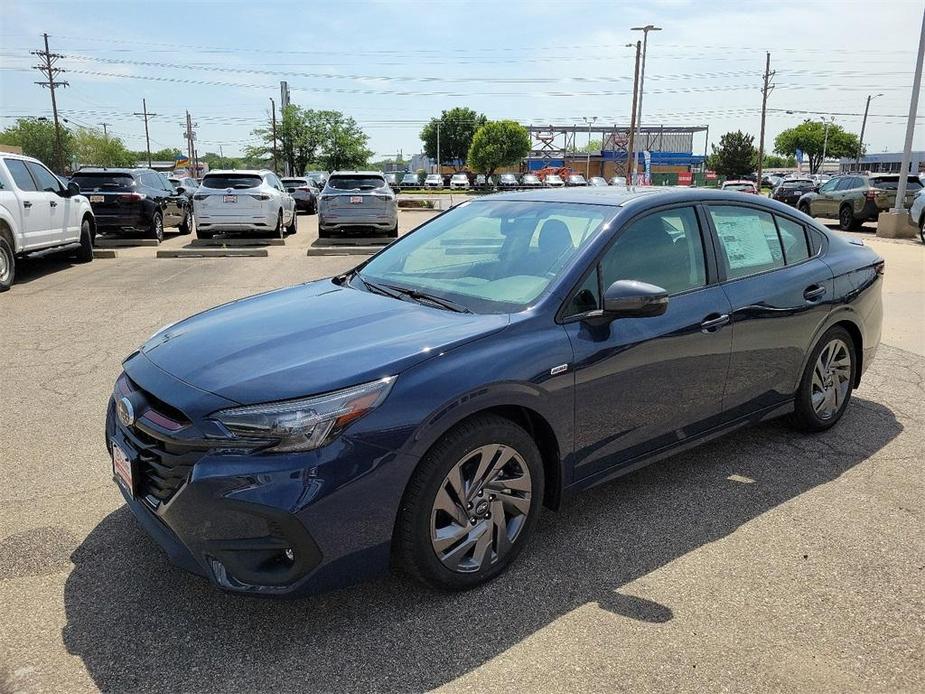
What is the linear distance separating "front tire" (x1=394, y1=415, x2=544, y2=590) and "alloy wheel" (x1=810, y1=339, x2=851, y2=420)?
8.00 ft

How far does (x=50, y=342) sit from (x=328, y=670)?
236 inches

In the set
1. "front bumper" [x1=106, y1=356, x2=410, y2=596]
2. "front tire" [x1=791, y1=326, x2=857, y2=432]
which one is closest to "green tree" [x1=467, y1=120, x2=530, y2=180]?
"front tire" [x1=791, y1=326, x2=857, y2=432]

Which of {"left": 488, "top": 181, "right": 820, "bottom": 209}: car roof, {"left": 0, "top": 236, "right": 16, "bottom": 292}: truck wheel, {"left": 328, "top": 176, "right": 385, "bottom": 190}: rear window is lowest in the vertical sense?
{"left": 0, "top": 236, "right": 16, "bottom": 292}: truck wheel

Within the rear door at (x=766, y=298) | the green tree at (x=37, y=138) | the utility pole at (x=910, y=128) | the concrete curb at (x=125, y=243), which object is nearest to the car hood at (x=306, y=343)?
the rear door at (x=766, y=298)

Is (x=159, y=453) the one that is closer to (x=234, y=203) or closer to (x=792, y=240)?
(x=792, y=240)

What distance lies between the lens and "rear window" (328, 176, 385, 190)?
1652 cm

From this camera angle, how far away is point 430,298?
345cm

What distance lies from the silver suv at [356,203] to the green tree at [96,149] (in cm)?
10696

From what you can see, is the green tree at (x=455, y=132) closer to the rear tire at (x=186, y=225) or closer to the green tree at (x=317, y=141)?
the green tree at (x=317, y=141)

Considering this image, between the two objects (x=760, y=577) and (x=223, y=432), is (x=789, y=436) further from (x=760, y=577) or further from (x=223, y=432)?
(x=223, y=432)

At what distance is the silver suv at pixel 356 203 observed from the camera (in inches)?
637

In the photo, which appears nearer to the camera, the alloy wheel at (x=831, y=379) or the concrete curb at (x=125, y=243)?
the alloy wheel at (x=831, y=379)

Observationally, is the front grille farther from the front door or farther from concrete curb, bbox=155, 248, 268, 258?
concrete curb, bbox=155, 248, 268, 258

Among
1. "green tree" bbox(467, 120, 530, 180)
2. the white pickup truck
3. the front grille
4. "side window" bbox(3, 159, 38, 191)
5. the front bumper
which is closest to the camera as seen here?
the front bumper
